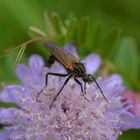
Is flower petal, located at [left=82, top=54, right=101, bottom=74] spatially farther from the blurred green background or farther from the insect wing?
the insect wing

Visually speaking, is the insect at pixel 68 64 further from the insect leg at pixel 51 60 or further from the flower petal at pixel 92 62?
the flower petal at pixel 92 62

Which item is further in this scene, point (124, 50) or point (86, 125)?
point (124, 50)

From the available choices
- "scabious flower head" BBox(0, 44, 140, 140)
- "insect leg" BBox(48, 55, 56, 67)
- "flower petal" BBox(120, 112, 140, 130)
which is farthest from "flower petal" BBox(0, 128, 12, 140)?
"flower petal" BBox(120, 112, 140, 130)

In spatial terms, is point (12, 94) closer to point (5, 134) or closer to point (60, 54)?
point (5, 134)

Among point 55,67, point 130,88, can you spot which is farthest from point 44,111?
point 130,88

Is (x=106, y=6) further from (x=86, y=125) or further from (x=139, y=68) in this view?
(x=86, y=125)
